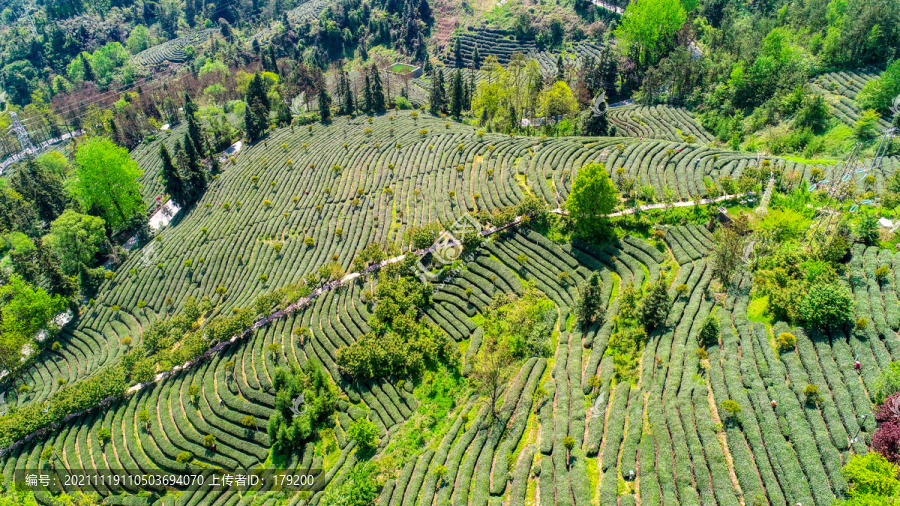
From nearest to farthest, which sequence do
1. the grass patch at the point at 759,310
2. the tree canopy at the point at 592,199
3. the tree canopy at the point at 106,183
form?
the grass patch at the point at 759,310 → the tree canopy at the point at 592,199 → the tree canopy at the point at 106,183

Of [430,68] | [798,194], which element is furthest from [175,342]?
[430,68]

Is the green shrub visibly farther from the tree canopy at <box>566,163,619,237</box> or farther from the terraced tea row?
the terraced tea row

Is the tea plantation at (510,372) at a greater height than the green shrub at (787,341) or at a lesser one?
lesser

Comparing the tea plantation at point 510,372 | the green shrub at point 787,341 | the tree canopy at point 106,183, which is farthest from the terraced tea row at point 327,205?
the green shrub at point 787,341

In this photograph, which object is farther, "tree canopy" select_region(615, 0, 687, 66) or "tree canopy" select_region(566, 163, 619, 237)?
"tree canopy" select_region(615, 0, 687, 66)

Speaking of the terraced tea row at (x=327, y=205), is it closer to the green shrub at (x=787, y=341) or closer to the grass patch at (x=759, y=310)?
the grass patch at (x=759, y=310)

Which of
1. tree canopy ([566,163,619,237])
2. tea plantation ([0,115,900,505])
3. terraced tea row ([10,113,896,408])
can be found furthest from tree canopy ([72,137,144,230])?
tree canopy ([566,163,619,237])

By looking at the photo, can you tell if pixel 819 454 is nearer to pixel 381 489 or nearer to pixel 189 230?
pixel 381 489

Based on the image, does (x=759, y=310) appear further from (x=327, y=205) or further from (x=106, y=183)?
(x=106, y=183)

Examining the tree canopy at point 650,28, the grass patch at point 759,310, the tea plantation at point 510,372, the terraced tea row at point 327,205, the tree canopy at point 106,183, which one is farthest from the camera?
the tree canopy at point 650,28

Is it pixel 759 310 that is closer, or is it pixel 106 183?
pixel 759 310

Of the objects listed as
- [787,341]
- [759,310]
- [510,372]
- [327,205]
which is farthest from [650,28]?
[510,372]
